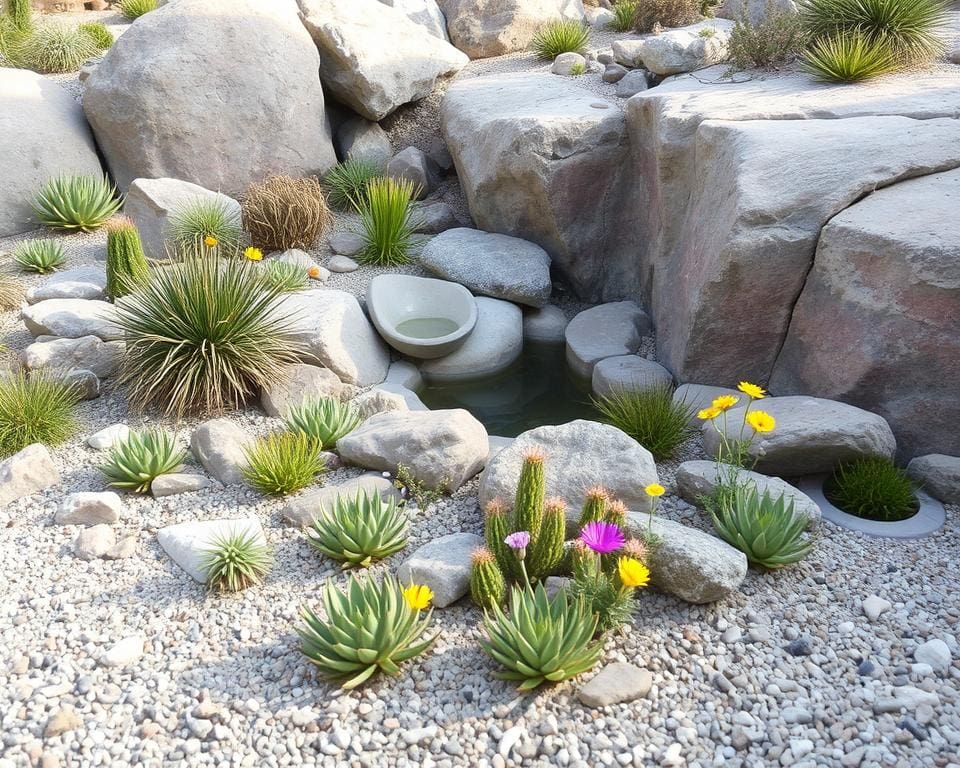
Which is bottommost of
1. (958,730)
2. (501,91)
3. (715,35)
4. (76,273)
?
(76,273)

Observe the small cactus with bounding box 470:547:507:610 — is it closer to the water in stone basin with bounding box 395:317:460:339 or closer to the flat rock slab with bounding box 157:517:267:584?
the flat rock slab with bounding box 157:517:267:584

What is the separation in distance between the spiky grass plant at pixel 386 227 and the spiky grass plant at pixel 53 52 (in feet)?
17.3

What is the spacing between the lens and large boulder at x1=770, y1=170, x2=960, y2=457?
202 inches

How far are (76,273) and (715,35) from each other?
7267mm

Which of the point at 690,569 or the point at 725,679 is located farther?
the point at 690,569

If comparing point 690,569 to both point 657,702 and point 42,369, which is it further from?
point 42,369

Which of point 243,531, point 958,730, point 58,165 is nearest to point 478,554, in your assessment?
point 243,531

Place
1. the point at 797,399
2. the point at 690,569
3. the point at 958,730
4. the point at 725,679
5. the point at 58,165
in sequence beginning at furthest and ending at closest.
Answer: the point at 58,165 → the point at 797,399 → the point at 690,569 → the point at 725,679 → the point at 958,730

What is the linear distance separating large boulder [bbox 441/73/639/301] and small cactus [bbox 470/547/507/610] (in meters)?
A: 5.07

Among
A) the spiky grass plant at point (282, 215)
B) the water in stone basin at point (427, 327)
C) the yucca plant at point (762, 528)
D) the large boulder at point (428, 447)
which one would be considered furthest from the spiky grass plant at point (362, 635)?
the spiky grass plant at point (282, 215)

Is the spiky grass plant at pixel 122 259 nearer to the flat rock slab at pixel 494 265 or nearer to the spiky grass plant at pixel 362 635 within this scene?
the flat rock slab at pixel 494 265

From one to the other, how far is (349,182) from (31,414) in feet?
16.7

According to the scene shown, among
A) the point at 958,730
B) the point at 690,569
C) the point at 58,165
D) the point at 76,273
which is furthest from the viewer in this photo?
the point at 58,165

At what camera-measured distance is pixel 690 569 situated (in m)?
4.05
